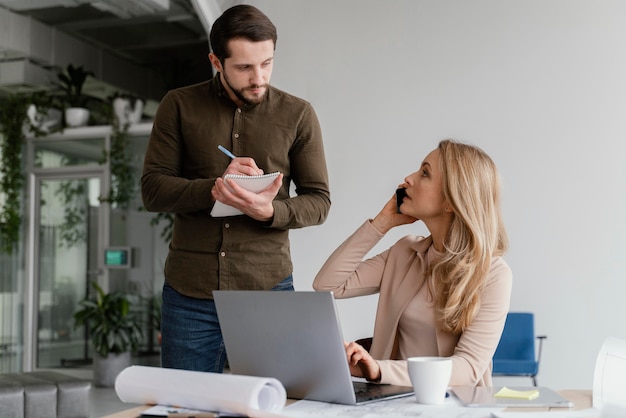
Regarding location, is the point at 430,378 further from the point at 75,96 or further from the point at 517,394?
the point at 75,96

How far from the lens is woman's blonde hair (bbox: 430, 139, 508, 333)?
1.84m

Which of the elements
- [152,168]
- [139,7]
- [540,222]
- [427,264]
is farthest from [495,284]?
[139,7]

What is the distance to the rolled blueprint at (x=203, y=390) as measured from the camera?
46.6 inches

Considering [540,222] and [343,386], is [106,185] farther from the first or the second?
[343,386]

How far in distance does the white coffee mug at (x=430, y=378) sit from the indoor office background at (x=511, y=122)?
3.82 metres

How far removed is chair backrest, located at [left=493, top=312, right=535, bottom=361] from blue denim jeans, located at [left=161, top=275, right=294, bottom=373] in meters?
3.04

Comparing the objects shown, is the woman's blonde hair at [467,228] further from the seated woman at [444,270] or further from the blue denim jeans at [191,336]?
the blue denim jeans at [191,336]

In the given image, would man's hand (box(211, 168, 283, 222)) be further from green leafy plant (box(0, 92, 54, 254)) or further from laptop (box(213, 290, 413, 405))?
green leafy plant (box(0, 92, 54, 254))

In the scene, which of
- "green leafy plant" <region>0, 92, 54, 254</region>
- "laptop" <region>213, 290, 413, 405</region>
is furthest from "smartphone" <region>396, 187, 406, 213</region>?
"green leafy plant" <region>0, 92, 54, 254</region>

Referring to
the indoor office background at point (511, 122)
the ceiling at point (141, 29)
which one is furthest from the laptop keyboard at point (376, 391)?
the ceiling at point (141, 29)

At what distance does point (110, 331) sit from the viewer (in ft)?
24.8

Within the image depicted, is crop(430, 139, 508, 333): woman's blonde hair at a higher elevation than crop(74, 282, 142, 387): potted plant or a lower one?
higher

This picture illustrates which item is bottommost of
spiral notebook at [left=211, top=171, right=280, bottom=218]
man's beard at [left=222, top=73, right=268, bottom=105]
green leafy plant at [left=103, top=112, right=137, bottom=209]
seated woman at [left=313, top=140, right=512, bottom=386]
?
seated woman at [left=313, top=140, right=512, bottom=386]

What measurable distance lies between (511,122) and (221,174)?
129 inches
